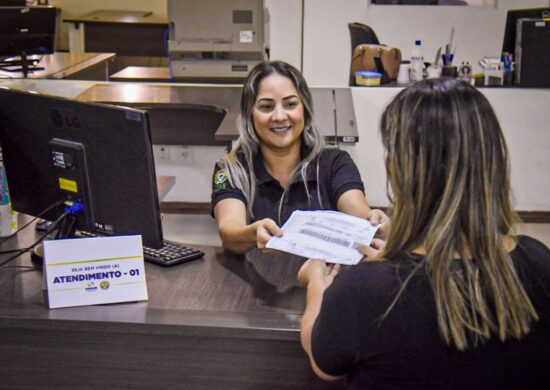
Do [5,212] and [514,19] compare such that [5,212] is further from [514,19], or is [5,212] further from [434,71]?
[514,19]

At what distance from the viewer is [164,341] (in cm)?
168

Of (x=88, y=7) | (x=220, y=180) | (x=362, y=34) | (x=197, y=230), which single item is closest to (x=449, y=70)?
(x=362, y=34)

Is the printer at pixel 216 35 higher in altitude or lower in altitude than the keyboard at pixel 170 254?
higher

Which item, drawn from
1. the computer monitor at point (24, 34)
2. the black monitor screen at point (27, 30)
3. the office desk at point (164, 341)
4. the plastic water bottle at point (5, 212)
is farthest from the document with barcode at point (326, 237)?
the black monitor screen at point (27, 30)

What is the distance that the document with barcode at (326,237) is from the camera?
163 centimetres

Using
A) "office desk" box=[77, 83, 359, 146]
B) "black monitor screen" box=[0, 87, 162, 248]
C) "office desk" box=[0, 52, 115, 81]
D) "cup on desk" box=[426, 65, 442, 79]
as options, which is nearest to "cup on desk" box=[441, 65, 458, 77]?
"cup on desk" box=[426, 65, 442, 79]

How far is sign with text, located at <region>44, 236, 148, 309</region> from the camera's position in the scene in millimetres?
1667

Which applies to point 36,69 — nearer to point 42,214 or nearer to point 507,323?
point 42,214

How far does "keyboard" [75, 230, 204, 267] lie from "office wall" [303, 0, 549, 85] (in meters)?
4.36

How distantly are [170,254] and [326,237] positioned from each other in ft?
1.63

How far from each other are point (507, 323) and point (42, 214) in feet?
4.07

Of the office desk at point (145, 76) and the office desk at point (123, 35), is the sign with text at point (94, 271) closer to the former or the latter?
the office desk at point (145, 76)

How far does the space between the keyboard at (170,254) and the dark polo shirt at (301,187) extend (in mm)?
297

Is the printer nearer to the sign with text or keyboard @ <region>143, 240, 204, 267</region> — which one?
keyboard @ <region>143, 240, 204, 267</region>
